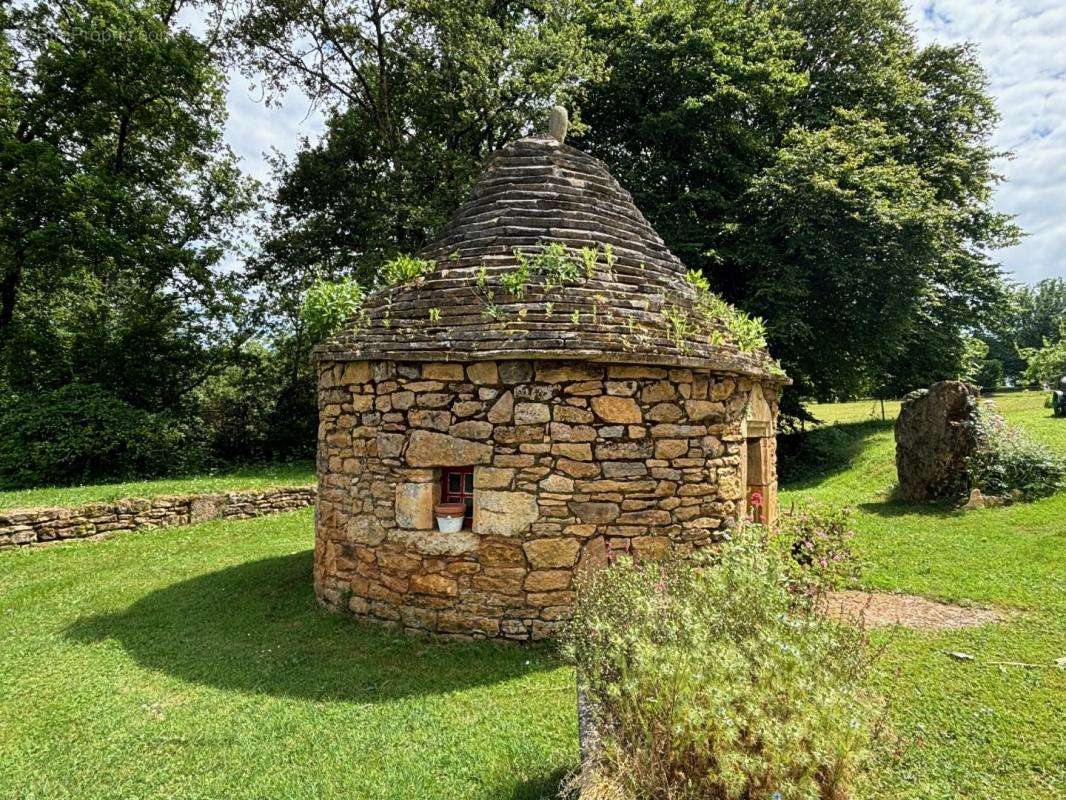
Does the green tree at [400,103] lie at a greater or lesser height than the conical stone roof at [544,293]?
greater

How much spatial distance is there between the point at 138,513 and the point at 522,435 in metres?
9.31

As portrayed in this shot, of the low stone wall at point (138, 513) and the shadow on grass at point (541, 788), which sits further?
the low stone wall at point (138, 513)

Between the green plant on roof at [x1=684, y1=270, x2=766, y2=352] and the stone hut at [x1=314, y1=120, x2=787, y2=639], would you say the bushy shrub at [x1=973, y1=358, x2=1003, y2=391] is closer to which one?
the green plant on roof at [x1=684, y1=270, x2=766, y2=352]

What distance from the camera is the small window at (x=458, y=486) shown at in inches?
225

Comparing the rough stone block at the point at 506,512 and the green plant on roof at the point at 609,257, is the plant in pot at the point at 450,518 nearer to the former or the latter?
A: the rough stone block at the point at 506,512

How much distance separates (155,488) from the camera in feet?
40.4

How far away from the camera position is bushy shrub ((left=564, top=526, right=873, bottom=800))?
2.54 meters

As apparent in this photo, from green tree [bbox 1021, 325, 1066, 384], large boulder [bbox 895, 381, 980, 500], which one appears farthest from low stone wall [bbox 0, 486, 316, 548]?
green tree [bbox 1021, 325, 1066, 384]

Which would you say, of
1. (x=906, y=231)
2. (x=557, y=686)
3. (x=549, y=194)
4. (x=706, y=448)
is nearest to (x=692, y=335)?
(x=706, y=448)

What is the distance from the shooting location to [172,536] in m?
10.2

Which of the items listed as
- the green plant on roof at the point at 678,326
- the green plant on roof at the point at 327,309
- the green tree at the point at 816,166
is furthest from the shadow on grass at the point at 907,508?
the green plant on roof at the point at 327,309

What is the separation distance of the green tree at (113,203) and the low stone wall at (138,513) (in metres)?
8.47

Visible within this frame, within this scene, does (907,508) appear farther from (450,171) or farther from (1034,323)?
(1034,323)

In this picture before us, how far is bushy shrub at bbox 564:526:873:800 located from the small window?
8.01ft
